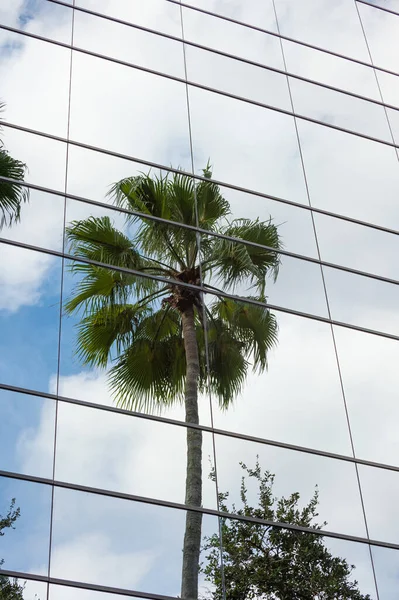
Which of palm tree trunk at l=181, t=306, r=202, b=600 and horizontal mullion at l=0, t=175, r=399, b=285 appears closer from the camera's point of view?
palm tree trunk at l=181, t=306, r=202, b=600

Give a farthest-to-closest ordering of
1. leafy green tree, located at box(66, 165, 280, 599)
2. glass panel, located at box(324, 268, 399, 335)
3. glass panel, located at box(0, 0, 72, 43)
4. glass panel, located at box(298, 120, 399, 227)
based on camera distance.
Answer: glass panel, located at box(298, 120, 399, 227) < glass panel, located at box(0, 0, 72, 43) < glass panel, located at box(324, 268, 399, 335) < leafy green tree, located at box(66, 165, 280, 599)

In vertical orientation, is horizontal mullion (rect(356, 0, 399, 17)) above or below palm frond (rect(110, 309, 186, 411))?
above

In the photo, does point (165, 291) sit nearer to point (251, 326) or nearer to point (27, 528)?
point (251, 326)

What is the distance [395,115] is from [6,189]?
23.7ft

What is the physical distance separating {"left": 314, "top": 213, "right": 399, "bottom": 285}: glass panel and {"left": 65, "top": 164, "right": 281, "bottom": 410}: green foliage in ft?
2.74

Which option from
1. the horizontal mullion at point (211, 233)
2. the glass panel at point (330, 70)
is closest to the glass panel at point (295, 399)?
the horizontal mullion at point (211, 233)

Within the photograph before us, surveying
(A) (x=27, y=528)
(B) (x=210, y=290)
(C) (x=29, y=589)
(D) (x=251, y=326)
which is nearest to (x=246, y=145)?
(B) (x=210, y=290)

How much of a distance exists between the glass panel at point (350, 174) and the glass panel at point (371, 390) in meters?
2.31

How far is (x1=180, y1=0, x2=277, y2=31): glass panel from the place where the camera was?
1734cm

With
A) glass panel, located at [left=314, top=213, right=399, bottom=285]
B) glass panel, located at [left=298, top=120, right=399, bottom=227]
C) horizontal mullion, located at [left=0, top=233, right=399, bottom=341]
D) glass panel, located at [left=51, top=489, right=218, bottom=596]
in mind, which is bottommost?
glass panel, located at [left=51, top=489, right=218, bottom=596]

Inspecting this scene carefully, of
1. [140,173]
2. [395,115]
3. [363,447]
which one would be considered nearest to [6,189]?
[140,173]

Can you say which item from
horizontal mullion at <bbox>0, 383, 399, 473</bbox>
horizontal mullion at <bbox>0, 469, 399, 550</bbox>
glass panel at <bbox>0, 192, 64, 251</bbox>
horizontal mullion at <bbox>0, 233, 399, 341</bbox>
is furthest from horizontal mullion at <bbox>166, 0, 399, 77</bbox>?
horizontal mullion at <bbox>0, 469, 399, 550</bbox>

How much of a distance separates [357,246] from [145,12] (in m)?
4.95

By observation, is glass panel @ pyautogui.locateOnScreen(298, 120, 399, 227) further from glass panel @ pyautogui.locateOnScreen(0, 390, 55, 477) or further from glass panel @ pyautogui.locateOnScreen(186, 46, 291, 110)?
glass panel @ pyautogui.locateOnScreen(0, 390, 55, 477)
